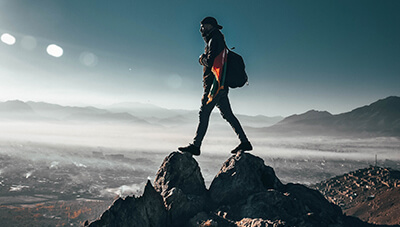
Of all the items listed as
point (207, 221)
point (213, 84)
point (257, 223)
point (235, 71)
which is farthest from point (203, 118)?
point (257, 223)

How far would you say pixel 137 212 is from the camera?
1187 cm

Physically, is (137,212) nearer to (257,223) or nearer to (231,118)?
(257,223)

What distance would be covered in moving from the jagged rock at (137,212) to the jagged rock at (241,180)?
10.8 feet

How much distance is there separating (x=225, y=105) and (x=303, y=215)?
693cm

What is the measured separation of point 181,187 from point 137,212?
2.95m

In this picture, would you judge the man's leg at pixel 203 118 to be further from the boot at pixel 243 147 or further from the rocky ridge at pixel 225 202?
the boot at pixel 243 147

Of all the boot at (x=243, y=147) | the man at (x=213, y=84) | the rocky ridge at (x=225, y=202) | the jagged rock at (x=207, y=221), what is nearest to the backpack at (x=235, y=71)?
the man at (x=213, y=84)

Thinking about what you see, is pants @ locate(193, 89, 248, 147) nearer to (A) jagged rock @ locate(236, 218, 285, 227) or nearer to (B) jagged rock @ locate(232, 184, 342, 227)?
(B) jagged rock @ locate(232, 184, 342, 227)

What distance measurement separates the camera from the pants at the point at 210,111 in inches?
580

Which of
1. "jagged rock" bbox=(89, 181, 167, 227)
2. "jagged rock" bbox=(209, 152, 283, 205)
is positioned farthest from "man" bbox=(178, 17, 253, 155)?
"jagged rock" bbox=(89, 181, 167, 227)

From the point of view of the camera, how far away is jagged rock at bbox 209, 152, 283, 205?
13789 mm

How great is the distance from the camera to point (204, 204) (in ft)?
45.2

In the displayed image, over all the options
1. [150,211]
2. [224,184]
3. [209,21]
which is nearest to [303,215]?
[224,184]

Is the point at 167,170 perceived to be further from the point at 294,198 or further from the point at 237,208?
the point at 294,198
